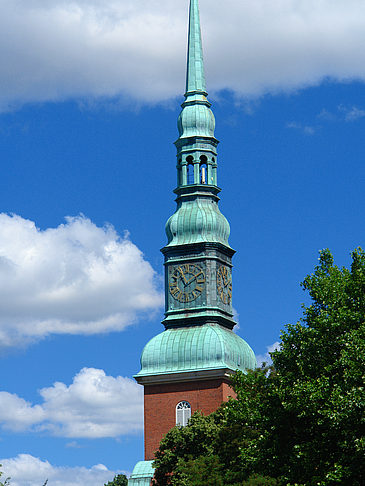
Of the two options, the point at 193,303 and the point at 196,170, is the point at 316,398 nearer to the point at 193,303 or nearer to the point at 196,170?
the point at 193,303

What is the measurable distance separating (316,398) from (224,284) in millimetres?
41498

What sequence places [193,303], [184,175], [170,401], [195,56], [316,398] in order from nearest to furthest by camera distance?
[316,398], [170,401], [193,303], [184,175], [195,56]

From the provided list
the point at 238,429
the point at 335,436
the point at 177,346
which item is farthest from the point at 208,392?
the point at 335,436

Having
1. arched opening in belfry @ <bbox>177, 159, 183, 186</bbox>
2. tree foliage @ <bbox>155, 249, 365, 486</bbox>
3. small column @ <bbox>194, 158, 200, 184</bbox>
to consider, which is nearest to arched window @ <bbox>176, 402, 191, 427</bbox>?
arched opening in belfry @ <bbox>177, 159, 183, 186</bbox>

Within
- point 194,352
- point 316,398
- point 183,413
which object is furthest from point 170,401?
point 316,398

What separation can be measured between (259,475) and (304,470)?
4.94 meters

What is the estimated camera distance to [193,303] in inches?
3718

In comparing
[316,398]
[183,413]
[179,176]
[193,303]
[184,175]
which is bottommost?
[316,398]

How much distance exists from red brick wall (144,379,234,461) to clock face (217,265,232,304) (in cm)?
786

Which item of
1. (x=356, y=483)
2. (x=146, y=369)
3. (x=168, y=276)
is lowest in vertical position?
(x=356, y=483)

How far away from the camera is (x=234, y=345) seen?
93.2 m


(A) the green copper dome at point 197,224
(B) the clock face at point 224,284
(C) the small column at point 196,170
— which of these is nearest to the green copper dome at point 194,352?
(B) the clock face at point 224,284

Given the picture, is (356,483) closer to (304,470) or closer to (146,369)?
(304,470)

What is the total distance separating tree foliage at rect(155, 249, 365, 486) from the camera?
53.9 m
